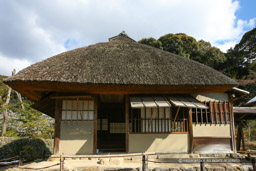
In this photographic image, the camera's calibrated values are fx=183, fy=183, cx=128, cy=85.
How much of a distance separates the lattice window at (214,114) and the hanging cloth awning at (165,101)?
654 millimetres

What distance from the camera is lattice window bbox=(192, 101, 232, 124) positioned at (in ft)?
22.2

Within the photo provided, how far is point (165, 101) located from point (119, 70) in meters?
1.88

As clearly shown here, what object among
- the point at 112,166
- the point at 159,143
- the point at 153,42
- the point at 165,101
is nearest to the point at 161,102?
the point at 165,101

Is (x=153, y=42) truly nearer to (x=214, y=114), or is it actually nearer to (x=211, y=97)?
(x=211, y=97)

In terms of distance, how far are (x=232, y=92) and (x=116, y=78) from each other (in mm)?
4698

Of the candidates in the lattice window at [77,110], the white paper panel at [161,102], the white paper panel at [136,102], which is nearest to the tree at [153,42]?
the white paper panel at [161,102]

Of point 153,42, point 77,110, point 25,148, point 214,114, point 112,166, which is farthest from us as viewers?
point 153,42

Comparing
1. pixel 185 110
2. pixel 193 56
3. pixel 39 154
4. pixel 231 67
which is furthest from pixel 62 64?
pixel 231 67

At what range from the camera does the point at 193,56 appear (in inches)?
816

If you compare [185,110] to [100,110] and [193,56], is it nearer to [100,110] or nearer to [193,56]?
[100,110]

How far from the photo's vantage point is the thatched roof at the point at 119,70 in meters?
5.79

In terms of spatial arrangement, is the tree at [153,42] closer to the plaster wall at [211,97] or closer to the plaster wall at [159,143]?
the plaster wall at [211,97]

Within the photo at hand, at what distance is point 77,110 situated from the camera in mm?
6430

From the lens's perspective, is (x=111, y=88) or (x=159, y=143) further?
(x=159, y=143)
